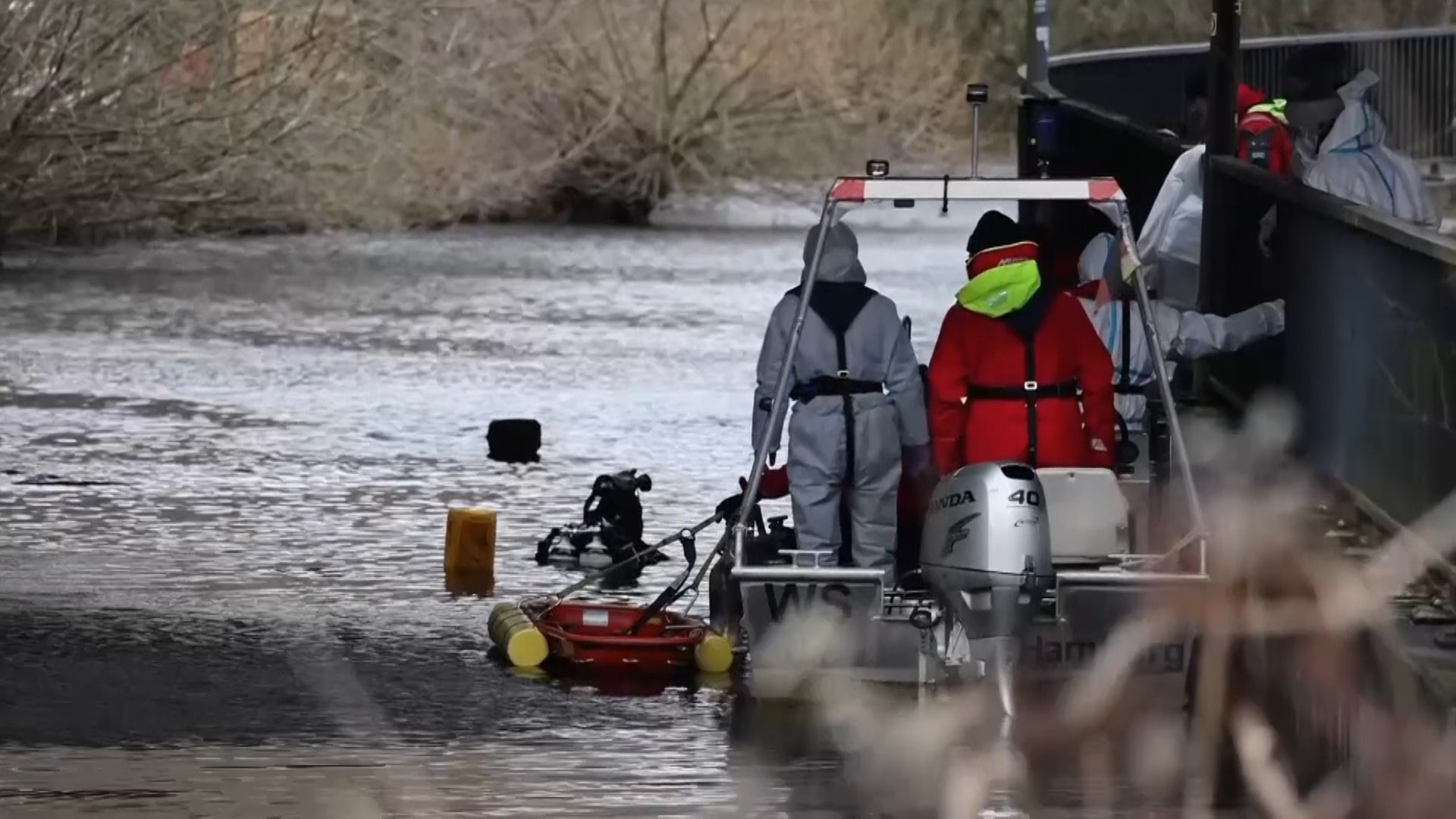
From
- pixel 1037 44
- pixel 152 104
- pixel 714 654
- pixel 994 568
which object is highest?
pixel 1037 44

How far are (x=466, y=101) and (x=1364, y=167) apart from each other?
70.0ft

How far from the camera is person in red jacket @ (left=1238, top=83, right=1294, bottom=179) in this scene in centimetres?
1545

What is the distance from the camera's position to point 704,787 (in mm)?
8461

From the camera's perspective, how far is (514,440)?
15555 millimetres

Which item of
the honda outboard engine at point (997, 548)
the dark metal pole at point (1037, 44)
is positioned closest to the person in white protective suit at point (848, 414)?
the honda outboard engine at point (997, 548)

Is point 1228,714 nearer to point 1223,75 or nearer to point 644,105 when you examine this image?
point 1223,75

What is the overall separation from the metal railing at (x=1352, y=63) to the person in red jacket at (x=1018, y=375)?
15.3 metres

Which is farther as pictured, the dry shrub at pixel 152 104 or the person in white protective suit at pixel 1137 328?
the dry shrub at pixel 152 104

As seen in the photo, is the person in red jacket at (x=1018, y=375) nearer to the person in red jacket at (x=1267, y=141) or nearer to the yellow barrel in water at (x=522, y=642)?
the yellow barrel in water at (x=522, y=642)

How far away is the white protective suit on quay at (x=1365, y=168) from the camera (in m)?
13.3

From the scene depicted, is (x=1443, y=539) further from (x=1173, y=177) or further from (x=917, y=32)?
(x=917, y=32)

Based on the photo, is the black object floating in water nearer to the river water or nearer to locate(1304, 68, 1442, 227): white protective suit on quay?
the river water

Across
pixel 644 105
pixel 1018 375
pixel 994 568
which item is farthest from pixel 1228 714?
pixel 644 105

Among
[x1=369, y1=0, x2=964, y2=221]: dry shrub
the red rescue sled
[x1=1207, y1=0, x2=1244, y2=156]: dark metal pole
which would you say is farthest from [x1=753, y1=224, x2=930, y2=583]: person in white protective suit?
[x1=369, y1=0, x2=964, y2=221]: dry shrub
